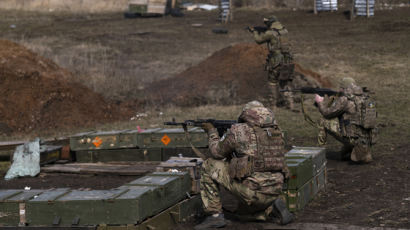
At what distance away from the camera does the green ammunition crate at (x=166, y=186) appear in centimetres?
746

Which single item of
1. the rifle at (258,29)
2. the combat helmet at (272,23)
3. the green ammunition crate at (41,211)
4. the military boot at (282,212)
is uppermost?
the combat helmet at (272,23)

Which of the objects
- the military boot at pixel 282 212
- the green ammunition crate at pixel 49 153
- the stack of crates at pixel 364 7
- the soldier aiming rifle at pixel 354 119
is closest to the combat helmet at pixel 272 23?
the soldier aiming rifle at pixel 354 119

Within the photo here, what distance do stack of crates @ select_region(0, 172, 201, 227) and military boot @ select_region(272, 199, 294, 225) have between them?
4.46 feet

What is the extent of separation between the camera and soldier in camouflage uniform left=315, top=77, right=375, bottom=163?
37.3 ft

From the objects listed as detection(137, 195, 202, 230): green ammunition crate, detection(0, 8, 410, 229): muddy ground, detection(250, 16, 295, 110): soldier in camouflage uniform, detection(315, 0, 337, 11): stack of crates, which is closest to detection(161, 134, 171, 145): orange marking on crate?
detection(0, 8, 410, 229): muddy ground

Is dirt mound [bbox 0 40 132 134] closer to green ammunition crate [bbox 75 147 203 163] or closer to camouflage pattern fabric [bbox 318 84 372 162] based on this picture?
green ammunition crate [bbox 75 147 203 163]

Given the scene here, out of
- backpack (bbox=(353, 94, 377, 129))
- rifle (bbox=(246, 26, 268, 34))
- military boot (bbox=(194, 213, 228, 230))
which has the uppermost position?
rifle (bbox=(246, 26, 268, 34))

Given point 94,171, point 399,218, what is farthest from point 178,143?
Answer: point 399,218

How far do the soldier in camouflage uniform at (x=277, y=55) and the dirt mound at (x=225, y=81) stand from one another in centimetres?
197

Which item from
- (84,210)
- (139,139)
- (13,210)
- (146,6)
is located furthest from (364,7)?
(13,210)

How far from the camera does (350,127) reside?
1140cm

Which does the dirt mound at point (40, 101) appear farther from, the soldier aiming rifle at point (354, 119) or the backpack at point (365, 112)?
the backpack at point (365, 112)

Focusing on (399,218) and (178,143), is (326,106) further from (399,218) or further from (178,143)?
(399,218)

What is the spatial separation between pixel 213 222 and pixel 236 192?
47 centimetres
